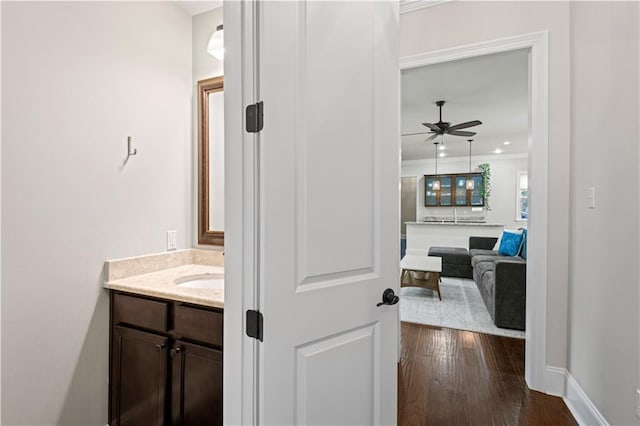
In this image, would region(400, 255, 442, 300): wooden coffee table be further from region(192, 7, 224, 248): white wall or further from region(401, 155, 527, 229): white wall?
region(401, 155, 527, 229): white wall

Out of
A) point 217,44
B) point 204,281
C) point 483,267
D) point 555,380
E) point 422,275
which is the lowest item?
point 555,380

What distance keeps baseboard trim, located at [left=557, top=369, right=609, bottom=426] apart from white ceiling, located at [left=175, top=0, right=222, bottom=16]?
128 inches

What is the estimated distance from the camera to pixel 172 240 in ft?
7.08

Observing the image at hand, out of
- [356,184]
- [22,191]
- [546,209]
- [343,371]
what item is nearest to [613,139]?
[546,209]

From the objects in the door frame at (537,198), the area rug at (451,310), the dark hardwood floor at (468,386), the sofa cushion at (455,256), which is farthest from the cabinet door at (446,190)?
the door frame at (537,198)

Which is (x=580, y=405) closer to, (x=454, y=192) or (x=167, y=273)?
(x=167, y=273)

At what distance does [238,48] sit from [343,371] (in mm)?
1105

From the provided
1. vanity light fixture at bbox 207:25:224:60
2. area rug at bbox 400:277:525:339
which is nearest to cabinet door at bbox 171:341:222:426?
vanity light fixture at bbox 207:25:224:60

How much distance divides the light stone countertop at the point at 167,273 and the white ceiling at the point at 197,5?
1.64 meters

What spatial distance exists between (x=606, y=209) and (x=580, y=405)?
3.86 ft

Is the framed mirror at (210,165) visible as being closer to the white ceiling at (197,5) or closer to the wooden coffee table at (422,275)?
the white ceiling at (197,5)

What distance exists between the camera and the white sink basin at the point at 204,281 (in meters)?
1.93

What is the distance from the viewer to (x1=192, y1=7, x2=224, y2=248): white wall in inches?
88.3

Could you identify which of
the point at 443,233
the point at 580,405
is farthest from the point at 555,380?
the point at 443,233
